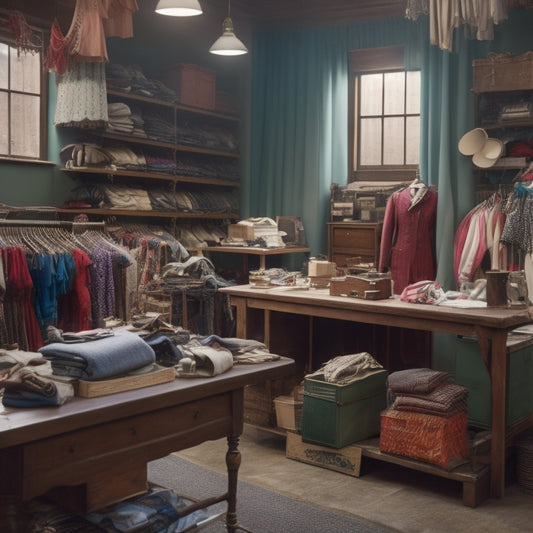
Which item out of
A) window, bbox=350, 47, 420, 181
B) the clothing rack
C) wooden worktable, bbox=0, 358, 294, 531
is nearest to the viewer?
wooden worktable, bbox=0, 358, 294, 531

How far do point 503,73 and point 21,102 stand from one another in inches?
159

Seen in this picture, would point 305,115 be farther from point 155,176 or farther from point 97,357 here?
point 97,357

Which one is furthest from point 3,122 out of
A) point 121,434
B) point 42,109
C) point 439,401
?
point 121,434

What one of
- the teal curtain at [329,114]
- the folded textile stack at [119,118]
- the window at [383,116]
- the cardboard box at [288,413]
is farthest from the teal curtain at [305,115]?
the cardboard box at [288,413]

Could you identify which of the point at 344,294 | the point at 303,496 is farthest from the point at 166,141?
the point at 303,496

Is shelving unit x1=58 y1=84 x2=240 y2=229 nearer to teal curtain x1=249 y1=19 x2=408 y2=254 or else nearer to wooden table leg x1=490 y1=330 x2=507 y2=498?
teal curtain x1=249 y1=19 x2=408 y2=254

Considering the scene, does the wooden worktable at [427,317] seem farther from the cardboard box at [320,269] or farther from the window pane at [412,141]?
the window pane at [412,141]

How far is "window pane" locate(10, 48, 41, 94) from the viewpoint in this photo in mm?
6207

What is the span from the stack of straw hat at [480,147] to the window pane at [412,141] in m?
1.03

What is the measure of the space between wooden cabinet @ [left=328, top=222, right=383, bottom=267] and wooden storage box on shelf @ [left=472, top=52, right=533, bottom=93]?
157cm

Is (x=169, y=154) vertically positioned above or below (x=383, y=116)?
below

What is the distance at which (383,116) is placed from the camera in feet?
24.5

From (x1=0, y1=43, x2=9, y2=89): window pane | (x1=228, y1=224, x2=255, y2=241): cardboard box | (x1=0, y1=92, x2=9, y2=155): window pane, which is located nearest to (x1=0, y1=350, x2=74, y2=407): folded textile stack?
(x1=0, y1=92, x2=9, y2=155): window pane

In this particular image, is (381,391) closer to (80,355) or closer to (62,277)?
(62,277)
